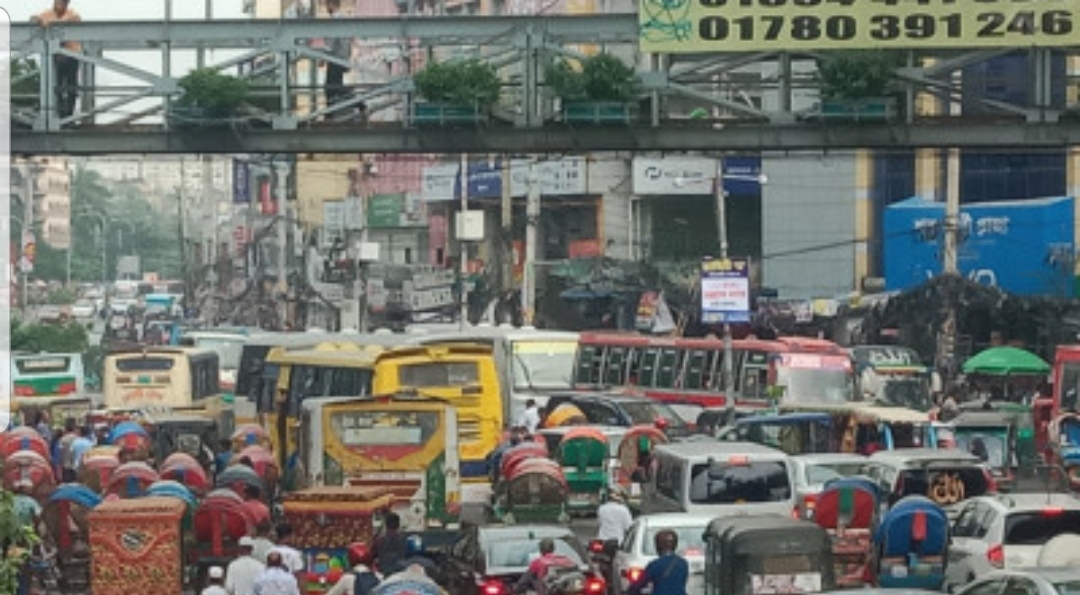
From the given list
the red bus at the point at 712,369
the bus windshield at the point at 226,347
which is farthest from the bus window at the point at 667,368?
the bus windshield at the point at 226,347

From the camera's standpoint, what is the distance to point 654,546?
26.3 metres

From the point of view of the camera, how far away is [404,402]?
3466cm

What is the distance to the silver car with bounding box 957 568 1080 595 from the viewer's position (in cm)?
1844

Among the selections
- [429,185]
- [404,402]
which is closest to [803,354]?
[404,402]

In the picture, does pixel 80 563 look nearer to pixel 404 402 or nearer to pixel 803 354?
pixel 404 402

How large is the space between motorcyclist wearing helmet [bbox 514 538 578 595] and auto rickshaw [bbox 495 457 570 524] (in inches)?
356

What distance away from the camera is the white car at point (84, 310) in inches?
5472

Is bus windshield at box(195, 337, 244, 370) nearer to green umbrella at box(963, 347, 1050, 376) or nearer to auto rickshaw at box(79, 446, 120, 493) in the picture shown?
green umbrella at box(963, 347, 1050, 376)

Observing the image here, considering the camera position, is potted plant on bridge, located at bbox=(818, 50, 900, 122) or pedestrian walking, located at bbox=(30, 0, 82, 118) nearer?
potted plant on bridge, located at bbox=(818, 50, 900, 122)

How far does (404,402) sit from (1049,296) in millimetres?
32710

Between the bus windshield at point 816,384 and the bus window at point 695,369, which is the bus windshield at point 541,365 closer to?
the bus window at point 695,369

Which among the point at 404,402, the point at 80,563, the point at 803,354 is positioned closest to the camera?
the point at 80,563

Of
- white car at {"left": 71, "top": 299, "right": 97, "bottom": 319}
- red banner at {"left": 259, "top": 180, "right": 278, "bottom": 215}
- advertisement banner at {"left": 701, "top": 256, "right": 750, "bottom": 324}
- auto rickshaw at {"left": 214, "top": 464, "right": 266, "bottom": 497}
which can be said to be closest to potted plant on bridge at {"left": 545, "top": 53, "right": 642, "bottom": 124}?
auto rickshaw at {"left": 214, "top": 464, "right": 266, "bottom": 497}

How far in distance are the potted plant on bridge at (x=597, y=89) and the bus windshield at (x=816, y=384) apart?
47.1 ft
